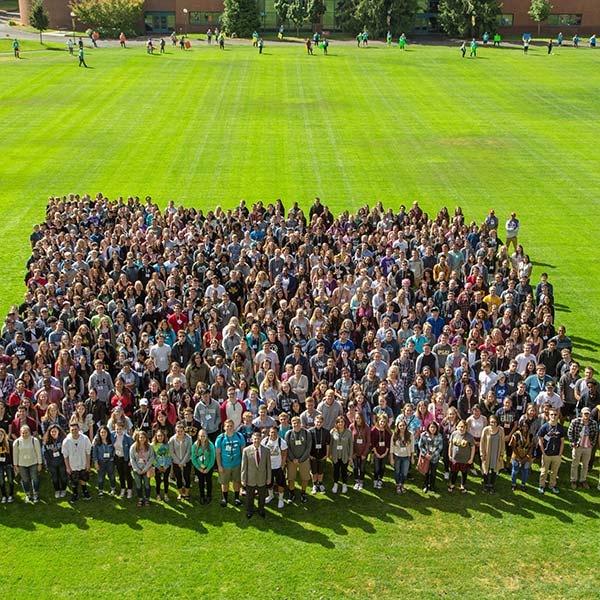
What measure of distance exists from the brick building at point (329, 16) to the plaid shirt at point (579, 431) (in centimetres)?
6973

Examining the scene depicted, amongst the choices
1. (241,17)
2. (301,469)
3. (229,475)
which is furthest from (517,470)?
(241,17)

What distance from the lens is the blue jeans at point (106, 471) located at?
1243 cm

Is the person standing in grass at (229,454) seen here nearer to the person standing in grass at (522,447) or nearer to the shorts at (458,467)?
the shorts at (458,467)

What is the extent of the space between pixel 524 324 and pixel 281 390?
512cm

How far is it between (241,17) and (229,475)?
65657mm

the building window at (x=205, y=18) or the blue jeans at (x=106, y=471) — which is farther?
the building window at (x=205, y=18)

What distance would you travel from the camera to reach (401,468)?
12688 millimetres

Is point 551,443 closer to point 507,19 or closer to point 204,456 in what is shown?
point 204,456

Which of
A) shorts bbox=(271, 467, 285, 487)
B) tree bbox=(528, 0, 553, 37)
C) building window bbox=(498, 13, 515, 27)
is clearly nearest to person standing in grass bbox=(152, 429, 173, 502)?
shorts bbox=(271, 467, 285, 487)

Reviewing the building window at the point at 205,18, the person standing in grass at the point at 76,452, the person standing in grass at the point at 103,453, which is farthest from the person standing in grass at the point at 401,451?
the building window at the point at 205,18

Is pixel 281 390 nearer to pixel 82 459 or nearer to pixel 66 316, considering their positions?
pixel 82 459

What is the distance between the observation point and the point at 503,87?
50.2 m

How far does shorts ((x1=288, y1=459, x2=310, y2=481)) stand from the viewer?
1245 cm

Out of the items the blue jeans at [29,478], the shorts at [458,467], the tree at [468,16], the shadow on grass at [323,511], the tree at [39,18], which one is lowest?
the shadow on grass at [323,511]
